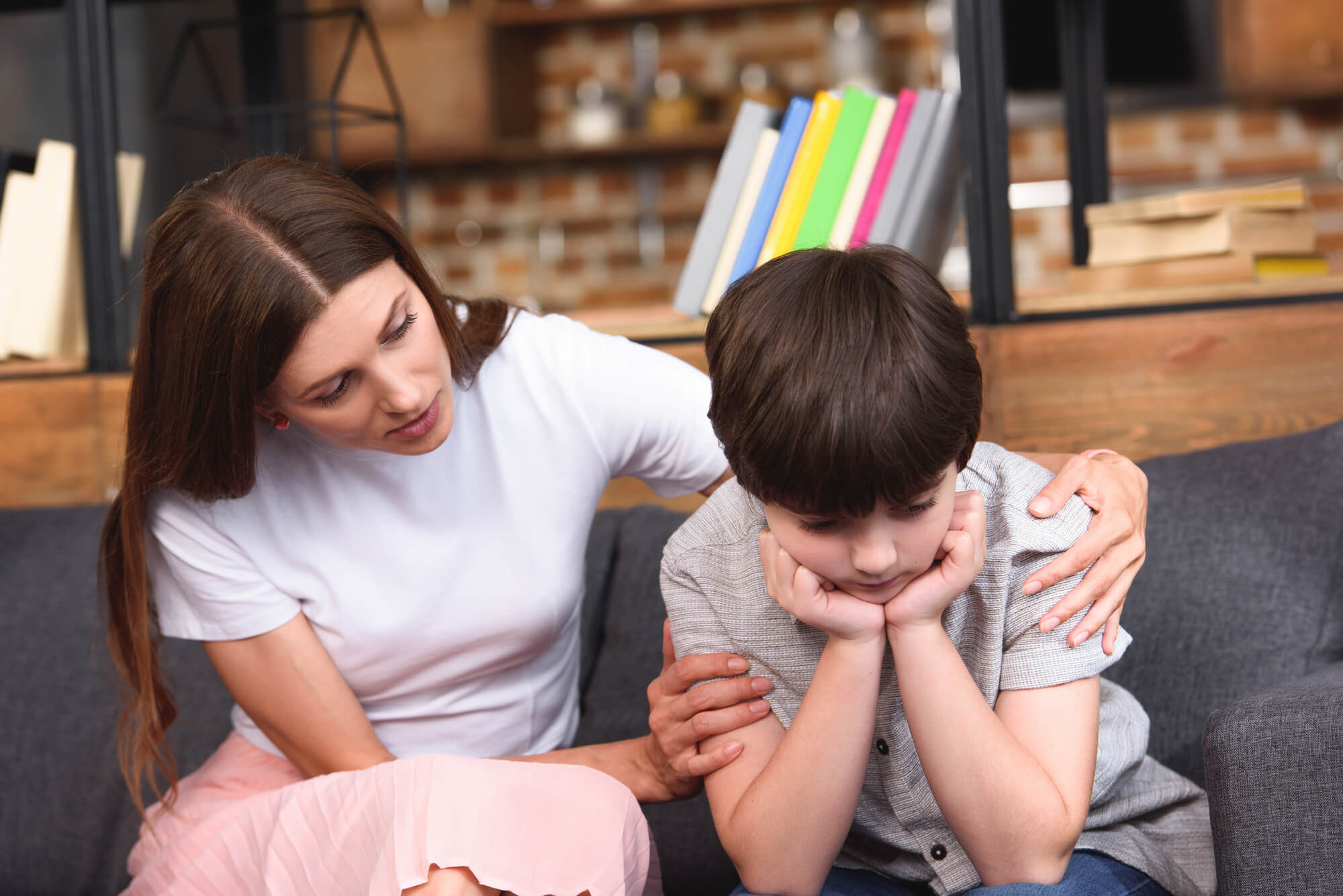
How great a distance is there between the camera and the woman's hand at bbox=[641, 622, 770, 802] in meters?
0.99

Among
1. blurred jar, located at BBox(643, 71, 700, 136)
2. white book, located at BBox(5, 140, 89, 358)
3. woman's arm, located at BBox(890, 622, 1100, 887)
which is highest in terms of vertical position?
blurred jar, located at BBox(643, 71, 700, 136)

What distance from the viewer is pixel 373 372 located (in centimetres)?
101

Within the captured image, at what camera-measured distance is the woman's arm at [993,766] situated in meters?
0.86

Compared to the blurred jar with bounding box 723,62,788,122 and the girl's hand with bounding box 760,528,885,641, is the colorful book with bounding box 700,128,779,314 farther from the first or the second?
the blurred jar with bounding box 723,62,788,122

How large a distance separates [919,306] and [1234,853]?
454mm

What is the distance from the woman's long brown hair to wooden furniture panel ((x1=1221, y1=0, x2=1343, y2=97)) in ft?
9.28

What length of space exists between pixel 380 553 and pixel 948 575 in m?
0.60

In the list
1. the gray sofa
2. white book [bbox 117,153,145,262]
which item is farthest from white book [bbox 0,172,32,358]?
the gray sofa

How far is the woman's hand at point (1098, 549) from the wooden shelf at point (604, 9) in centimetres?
281

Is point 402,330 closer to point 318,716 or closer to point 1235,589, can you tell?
point 318,716

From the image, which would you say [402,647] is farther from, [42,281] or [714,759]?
[42,281]

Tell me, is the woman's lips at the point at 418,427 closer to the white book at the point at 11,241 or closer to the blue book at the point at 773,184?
the blue book at the point at 773,184

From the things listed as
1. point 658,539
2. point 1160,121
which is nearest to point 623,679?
point 658,539

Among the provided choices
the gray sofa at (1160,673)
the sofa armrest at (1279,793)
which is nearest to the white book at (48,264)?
the gray sofa at (1160,673)
